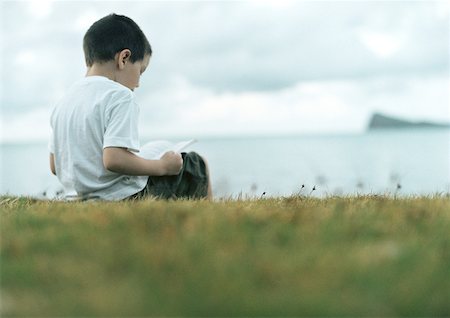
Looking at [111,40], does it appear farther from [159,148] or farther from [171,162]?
[171,162]

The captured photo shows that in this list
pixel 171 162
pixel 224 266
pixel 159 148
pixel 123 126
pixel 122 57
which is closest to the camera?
pixel 224 266

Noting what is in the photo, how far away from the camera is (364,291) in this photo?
7.71ft

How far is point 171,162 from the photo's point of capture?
4957 millimetres

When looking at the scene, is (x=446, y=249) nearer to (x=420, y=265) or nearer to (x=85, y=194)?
(x=420, y=265)

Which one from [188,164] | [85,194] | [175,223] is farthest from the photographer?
[188,164]

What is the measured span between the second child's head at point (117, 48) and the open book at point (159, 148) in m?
0.46

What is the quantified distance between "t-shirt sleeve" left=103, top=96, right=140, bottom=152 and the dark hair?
0.51 metres

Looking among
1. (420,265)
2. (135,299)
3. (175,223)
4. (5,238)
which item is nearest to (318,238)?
(420,265)

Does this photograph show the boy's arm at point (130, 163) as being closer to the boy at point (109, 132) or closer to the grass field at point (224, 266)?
the boy at point (109, 132)

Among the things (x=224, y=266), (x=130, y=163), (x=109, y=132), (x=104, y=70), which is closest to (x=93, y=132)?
(x=109, y=132)

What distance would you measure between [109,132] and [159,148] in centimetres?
65

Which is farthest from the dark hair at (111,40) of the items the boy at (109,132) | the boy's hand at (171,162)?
the boy's hand at (171,162)

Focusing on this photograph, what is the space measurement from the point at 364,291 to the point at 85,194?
119 inches

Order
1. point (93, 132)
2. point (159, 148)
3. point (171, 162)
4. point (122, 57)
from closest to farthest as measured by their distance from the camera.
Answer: point (93, 132) < point (171, 162) < point (122, 57) < point (159, 148)
